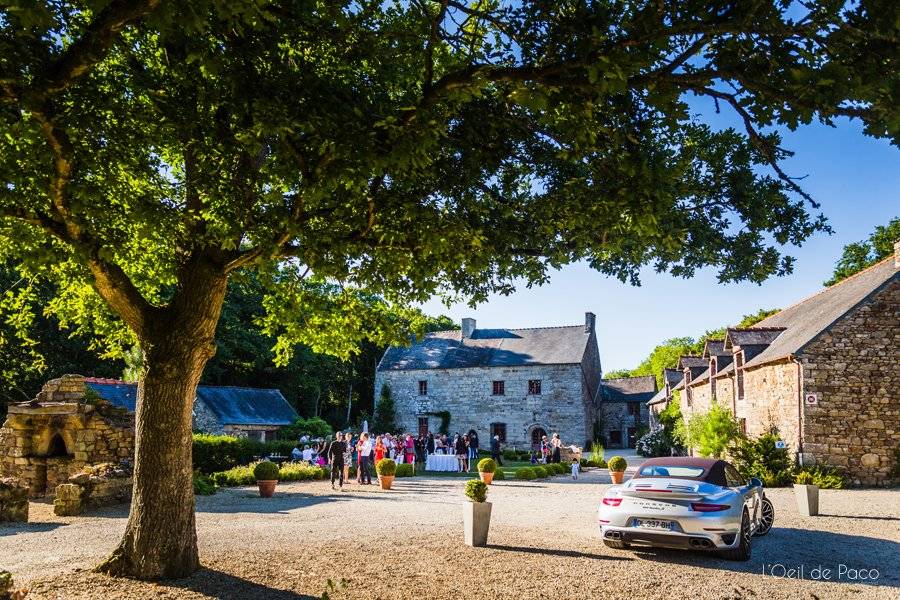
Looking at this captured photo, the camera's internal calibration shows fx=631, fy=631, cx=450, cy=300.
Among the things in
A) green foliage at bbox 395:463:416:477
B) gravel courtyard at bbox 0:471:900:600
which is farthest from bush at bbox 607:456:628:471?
green foliage at bbox 395:463:416:477

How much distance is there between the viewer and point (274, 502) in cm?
1639

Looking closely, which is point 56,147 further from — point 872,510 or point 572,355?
point 572,355

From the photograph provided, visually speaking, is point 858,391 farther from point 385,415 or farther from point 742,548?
point 385,415

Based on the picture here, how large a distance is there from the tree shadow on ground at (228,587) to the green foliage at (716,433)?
20.2m

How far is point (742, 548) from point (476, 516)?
3892mm

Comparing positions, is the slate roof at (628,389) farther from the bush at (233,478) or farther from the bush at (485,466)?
the bush at (233,478)

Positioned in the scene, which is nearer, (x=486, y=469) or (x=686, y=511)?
(x=686, y=511)

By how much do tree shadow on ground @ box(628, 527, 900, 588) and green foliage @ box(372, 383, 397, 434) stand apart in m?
36.7

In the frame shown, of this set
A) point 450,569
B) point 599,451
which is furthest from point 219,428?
point 450,569

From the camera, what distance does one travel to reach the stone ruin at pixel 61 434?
1744 cm

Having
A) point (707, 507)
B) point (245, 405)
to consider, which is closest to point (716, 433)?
point (707, 507)

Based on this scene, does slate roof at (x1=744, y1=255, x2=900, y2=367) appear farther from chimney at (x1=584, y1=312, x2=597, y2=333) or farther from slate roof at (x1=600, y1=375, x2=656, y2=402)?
slate roof at (x1=600, y1=375, x2=656, y2=402)

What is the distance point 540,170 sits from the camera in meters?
8.41

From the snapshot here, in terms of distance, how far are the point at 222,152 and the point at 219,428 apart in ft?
91.3
